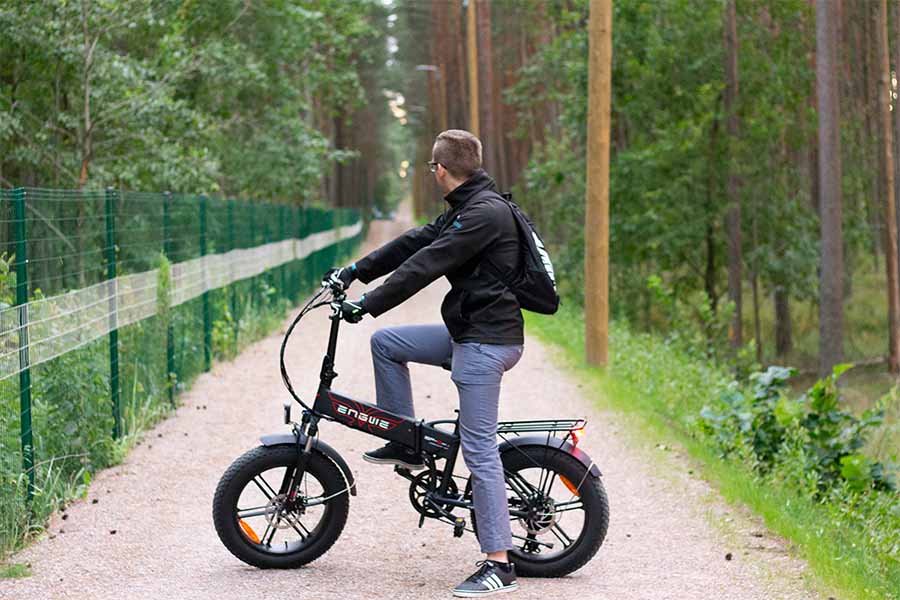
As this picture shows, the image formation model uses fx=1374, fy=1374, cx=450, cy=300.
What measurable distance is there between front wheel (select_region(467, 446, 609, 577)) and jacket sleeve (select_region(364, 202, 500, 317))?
951 mm

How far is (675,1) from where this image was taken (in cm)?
2762

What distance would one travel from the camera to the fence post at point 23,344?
761 cm

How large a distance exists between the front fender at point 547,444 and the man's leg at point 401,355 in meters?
0.47

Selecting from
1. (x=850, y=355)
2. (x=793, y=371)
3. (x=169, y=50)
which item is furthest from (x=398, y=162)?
(x=793, y=371)

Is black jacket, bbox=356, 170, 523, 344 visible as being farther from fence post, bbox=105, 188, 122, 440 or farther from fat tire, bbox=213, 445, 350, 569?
fence post, bbox=105, 188, 122, 440

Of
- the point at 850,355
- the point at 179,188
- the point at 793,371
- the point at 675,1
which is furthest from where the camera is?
the point at 850,355

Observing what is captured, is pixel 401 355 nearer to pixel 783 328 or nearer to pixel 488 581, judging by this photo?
pixel 488 581

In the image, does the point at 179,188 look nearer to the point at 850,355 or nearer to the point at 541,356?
the point at 541,356

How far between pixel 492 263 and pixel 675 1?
22.7 metres

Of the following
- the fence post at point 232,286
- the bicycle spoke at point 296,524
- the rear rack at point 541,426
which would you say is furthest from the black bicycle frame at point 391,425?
the fence post at point 232,286

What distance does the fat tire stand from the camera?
641 cm

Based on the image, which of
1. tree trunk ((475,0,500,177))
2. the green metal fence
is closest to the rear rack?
the green metal fence

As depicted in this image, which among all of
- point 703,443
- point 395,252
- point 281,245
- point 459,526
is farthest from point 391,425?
point 281,245

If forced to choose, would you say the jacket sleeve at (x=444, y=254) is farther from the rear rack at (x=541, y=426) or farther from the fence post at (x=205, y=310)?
the fence post at (x=205, y=310)
